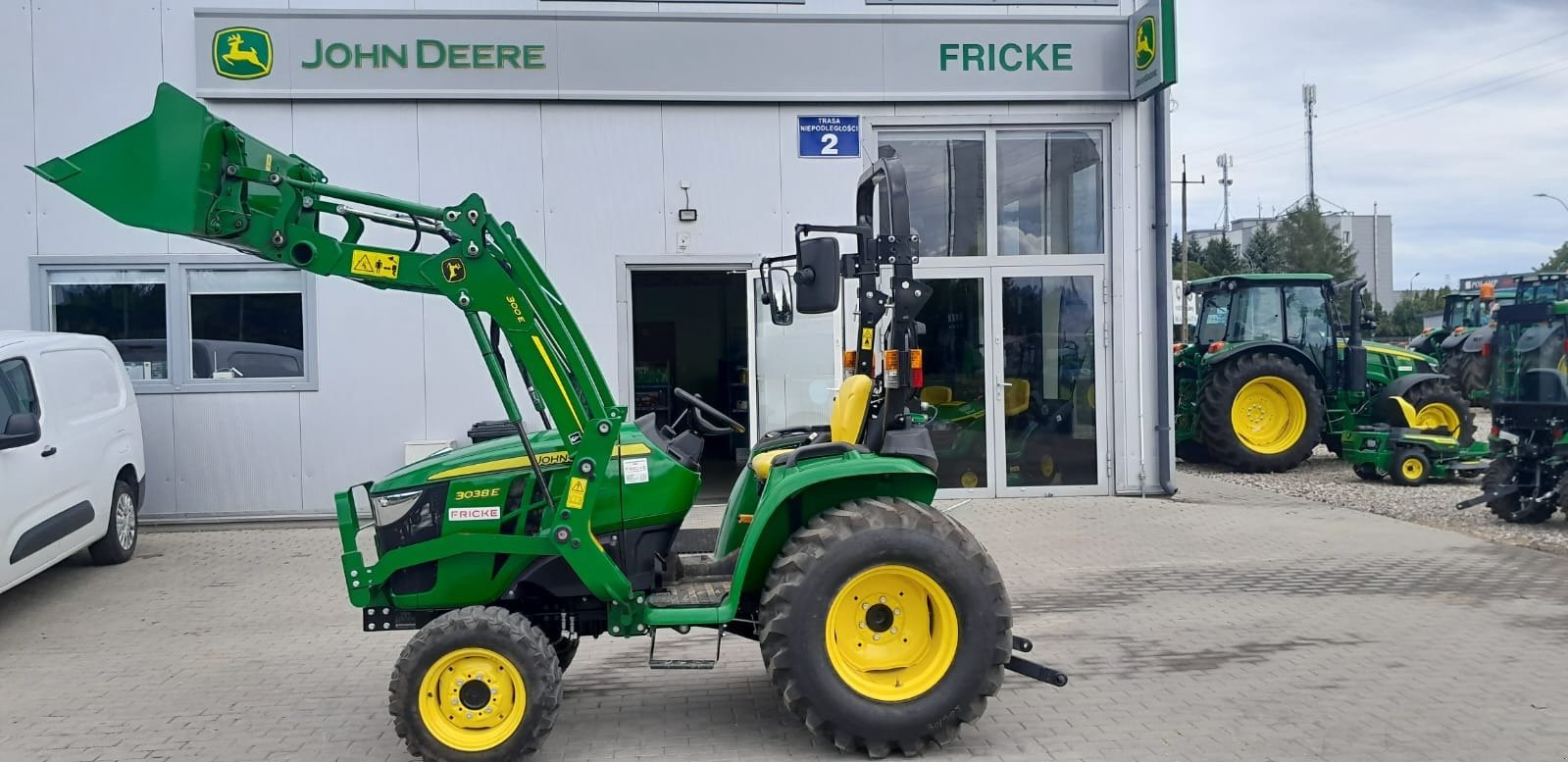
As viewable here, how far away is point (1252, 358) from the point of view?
15.0 meters

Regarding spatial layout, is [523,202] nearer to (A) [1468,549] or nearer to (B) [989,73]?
(B) [989,73]

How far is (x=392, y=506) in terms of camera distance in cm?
510

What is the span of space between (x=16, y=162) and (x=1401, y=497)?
1376 cm

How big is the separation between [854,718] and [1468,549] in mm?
6930

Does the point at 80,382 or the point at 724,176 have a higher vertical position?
the point at 724,176

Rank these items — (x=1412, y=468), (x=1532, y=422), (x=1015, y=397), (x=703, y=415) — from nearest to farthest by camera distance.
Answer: (x=703, y=415)
(x=1532, y=422)
(x=1015, y=397)
(x=1412, y=468)

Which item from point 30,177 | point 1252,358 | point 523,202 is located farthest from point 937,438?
point 30,177

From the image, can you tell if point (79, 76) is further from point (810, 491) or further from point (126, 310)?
point (810, 491)

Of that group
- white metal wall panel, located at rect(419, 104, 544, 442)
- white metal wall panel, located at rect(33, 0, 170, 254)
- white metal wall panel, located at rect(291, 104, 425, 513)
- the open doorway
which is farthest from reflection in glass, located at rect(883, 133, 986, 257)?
white metal wall panel, located at rect(33, 0, 170, 254)

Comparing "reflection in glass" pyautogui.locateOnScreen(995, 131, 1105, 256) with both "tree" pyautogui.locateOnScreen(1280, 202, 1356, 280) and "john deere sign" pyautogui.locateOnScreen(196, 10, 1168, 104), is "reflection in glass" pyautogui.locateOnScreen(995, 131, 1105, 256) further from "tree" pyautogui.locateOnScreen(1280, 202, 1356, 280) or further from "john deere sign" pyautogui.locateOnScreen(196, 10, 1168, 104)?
"tree" pyautogui.locateOnScreen(1280, 202, 1356, 280)

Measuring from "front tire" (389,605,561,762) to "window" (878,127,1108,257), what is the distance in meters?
7.49

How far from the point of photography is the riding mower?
4645 millimetres

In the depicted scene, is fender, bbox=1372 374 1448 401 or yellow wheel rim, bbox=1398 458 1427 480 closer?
yellow wheel rim, bbox=1398 458 1427 480

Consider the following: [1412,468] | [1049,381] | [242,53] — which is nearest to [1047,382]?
[1049,381]
